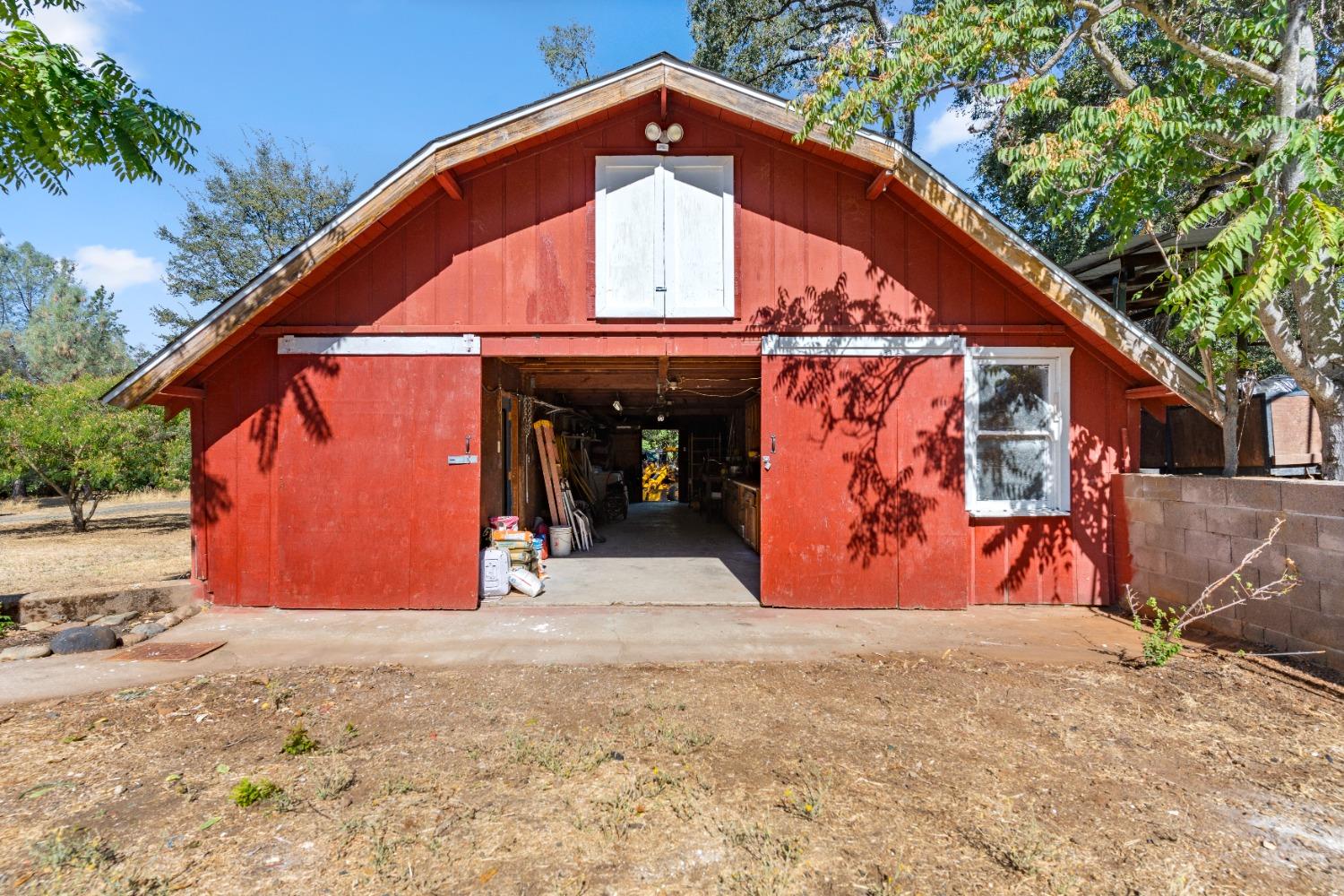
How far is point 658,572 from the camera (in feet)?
27.6

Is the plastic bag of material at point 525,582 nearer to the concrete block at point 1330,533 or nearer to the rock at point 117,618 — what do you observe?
the rock at point 117,618

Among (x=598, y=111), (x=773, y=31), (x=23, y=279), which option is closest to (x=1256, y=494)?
(x=598, y=111)

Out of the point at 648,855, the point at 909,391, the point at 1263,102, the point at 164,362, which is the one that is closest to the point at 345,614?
the point at 164,362

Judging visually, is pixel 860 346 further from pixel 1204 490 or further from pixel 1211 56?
pixel 1211 56

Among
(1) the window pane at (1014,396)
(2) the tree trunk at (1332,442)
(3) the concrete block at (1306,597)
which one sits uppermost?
(1) the window pane at (1014,396)

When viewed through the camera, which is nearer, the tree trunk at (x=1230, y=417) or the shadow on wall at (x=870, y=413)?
the tree trunk at (x=1230, y=417)

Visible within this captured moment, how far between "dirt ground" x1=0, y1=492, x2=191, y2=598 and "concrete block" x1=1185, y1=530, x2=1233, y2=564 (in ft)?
37.1

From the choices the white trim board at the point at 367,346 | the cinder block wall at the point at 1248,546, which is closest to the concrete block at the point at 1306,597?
the cinder block wall at the point at 1248,546

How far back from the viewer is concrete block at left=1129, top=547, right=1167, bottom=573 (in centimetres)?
592

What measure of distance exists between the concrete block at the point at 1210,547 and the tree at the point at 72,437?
18773 millimetres

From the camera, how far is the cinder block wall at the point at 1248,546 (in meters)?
4.43

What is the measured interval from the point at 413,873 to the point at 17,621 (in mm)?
6243

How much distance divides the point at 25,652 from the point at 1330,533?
10.1m

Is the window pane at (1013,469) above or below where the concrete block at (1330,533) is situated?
above
